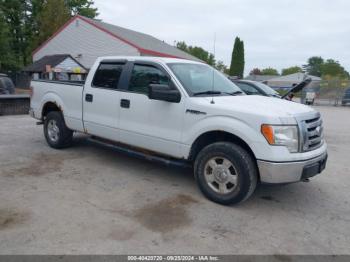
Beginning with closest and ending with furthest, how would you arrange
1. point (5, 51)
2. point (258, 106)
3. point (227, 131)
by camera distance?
1. point (227, 131)
2. point (258, 106)
3. point (5, 51)

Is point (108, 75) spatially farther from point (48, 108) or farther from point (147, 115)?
point (48, 108)

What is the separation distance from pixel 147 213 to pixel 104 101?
7.78 feet

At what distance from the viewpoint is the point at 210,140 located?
4637mm

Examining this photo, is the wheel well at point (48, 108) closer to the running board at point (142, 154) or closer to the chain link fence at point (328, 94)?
the running board at point (142, 154)

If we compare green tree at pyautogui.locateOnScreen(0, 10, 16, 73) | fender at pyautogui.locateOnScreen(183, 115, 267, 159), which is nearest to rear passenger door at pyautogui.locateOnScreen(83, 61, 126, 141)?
fender at pyautogui.locateOnScreen(183, 115, 267, 159)

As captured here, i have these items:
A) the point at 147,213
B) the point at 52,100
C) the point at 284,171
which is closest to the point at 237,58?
the point at 52,100

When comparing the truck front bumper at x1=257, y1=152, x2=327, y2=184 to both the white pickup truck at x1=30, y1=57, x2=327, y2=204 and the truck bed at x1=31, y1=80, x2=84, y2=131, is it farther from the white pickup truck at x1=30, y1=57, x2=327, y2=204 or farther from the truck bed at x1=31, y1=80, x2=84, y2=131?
the truck bed at x1=31, y1=80, x2=84, y2=131

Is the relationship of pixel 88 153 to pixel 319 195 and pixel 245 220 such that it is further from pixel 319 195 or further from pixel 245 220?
pixel 319 195

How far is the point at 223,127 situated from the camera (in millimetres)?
4188

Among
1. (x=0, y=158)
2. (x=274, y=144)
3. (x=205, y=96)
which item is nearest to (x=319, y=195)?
(x=274, y=144)

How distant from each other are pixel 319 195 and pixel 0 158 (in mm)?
5428

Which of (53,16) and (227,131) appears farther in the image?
(53,16)


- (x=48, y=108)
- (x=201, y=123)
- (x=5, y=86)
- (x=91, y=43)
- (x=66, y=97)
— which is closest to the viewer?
(x=201, y=123)

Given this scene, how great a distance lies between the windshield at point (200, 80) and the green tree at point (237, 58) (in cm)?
3901
